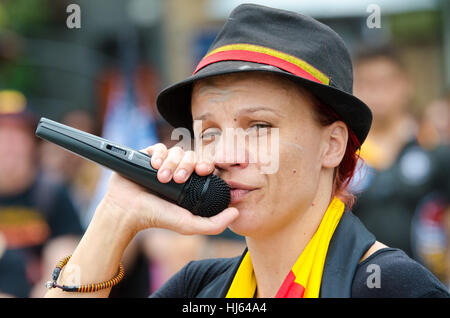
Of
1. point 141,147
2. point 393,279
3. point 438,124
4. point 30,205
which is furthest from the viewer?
point 438,124

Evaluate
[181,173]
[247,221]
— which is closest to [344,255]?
[247,221]

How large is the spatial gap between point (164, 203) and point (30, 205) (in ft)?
10.9

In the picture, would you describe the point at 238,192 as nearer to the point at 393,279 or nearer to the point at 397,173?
the point at 393,279

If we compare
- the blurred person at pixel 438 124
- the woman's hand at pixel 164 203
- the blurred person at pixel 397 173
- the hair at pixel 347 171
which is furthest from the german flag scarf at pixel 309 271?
the blurred person at pixel 438 124

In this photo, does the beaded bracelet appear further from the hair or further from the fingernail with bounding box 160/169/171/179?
the hair

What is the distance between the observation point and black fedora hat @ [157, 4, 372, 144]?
2000 mm

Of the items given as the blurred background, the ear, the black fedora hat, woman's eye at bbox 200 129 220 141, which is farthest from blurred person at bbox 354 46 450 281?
woman's eye at bbox 200 129 220 141

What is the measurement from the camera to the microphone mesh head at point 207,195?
199cm

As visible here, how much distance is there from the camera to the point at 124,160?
2.04 metres

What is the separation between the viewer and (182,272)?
8.05 feet

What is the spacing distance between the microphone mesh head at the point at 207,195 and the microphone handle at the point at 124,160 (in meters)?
0.02

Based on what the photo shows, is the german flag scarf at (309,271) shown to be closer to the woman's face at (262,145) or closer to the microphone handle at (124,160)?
the woman's face at (262,145)

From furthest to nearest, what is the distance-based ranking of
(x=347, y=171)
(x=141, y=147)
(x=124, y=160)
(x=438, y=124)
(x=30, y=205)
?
(x=438, y=124) → (x=141, y=147) → (x=30, y=205) → (x=347, y=171) → (x=124, y=160)

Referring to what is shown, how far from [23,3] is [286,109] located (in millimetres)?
12166
